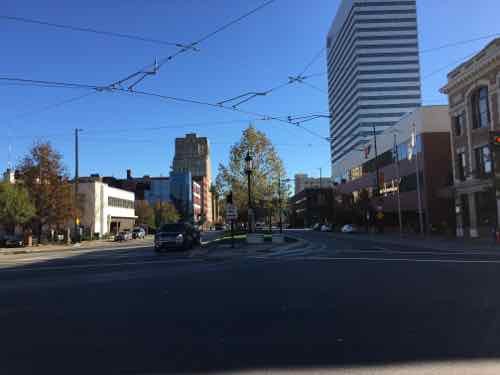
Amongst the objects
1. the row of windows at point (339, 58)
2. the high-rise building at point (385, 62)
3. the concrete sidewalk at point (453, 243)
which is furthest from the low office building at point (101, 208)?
the high-rise building at point (385, 62)

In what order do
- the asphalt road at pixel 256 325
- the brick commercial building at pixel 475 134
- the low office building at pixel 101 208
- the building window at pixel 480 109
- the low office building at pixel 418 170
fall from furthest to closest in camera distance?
the low office building at pixel 101 208
the low office building at pixel 418 170
the building window at pixel 480 109
the brick commercial building at pixel 475 134
the asphalt road at pixel 256 325

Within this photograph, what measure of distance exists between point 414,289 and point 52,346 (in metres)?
8.17

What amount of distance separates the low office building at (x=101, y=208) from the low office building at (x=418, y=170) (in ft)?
137

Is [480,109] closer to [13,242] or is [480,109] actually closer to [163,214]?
[13,242]

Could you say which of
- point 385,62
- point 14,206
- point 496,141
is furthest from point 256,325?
point 385,62

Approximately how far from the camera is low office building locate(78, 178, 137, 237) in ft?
248

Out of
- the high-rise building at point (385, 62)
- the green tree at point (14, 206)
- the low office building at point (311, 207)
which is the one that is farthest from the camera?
the high-rise building at point (385, 62)

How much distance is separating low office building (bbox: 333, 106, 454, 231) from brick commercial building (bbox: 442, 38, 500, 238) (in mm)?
3506

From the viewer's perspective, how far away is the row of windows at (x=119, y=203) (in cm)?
8438

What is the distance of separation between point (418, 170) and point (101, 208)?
4941 centimetres

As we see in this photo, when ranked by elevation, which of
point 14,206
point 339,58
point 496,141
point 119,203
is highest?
point 339,58

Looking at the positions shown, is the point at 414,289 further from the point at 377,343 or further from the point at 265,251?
the point at 265,251

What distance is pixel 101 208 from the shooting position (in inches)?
3083

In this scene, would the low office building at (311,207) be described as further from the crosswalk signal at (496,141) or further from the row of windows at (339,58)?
the crosswalk signal at (496,141)
